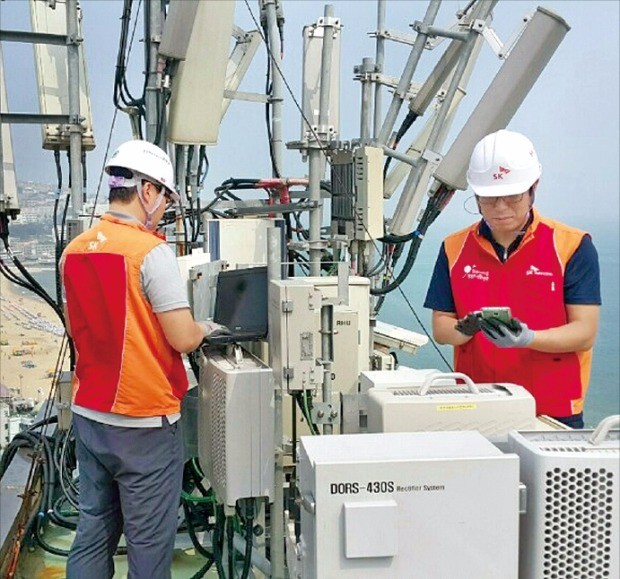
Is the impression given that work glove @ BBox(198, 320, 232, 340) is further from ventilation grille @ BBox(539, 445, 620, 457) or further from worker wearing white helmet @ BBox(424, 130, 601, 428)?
ventilation grille @ BBox(539, 445, 620, 457)

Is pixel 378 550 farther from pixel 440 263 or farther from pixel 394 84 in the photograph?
pixel 394 84

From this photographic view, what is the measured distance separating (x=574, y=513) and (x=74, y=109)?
285cm

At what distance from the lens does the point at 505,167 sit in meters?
1.61

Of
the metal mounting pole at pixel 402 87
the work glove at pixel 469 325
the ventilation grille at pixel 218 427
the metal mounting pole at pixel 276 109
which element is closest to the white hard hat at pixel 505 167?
the work glove at pixel 469 325

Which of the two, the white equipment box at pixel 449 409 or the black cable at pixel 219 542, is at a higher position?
the white equipment box at pixel 449 409

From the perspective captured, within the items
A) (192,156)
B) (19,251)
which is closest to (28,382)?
(19,251)

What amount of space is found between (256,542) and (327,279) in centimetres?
115

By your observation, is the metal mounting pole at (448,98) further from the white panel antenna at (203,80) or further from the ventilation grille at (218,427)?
the ventilation grille at (218,427)

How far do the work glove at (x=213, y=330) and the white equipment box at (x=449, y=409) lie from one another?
74cm

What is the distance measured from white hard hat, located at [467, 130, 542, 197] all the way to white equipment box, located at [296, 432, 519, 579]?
2.62 feet

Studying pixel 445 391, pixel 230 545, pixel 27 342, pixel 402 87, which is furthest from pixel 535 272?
pixel 27 342

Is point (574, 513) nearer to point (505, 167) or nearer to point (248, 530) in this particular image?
point (505, 167)

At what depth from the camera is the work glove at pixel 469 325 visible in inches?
61.7

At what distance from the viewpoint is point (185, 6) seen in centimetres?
296
